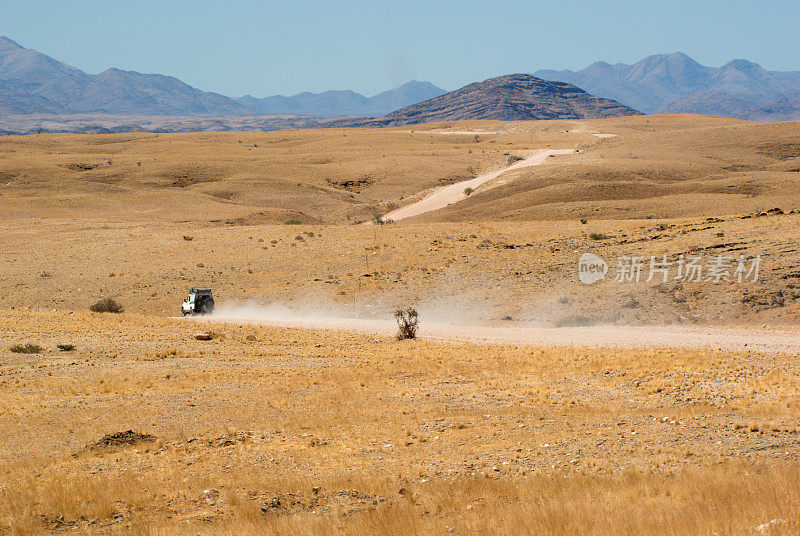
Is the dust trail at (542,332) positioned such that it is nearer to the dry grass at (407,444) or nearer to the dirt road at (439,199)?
the dry grass at (407,444)

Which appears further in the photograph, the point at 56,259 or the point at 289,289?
the point at 56,259

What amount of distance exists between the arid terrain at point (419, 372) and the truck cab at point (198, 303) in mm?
1345

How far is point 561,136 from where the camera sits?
120562mm

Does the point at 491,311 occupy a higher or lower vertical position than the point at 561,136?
lower

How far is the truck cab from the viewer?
32938 millimetres

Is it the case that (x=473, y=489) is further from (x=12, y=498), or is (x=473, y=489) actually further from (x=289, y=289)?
(x=289, y=289)

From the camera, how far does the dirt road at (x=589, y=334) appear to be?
22031 millimetres

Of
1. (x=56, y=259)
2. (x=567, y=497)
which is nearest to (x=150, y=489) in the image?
(x=567, y=497)

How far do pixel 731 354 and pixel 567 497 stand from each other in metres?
11.4

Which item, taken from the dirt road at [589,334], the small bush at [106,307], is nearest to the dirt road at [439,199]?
the small bush at [106,307]

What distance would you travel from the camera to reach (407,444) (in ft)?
41.1

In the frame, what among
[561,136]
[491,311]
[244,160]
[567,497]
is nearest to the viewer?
[567,497]

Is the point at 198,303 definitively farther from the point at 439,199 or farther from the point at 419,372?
the point at 439,199

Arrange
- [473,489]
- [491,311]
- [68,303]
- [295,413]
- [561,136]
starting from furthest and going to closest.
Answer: [561,136] < [68,303] < [491,311] < [295,413] < [473,489]
